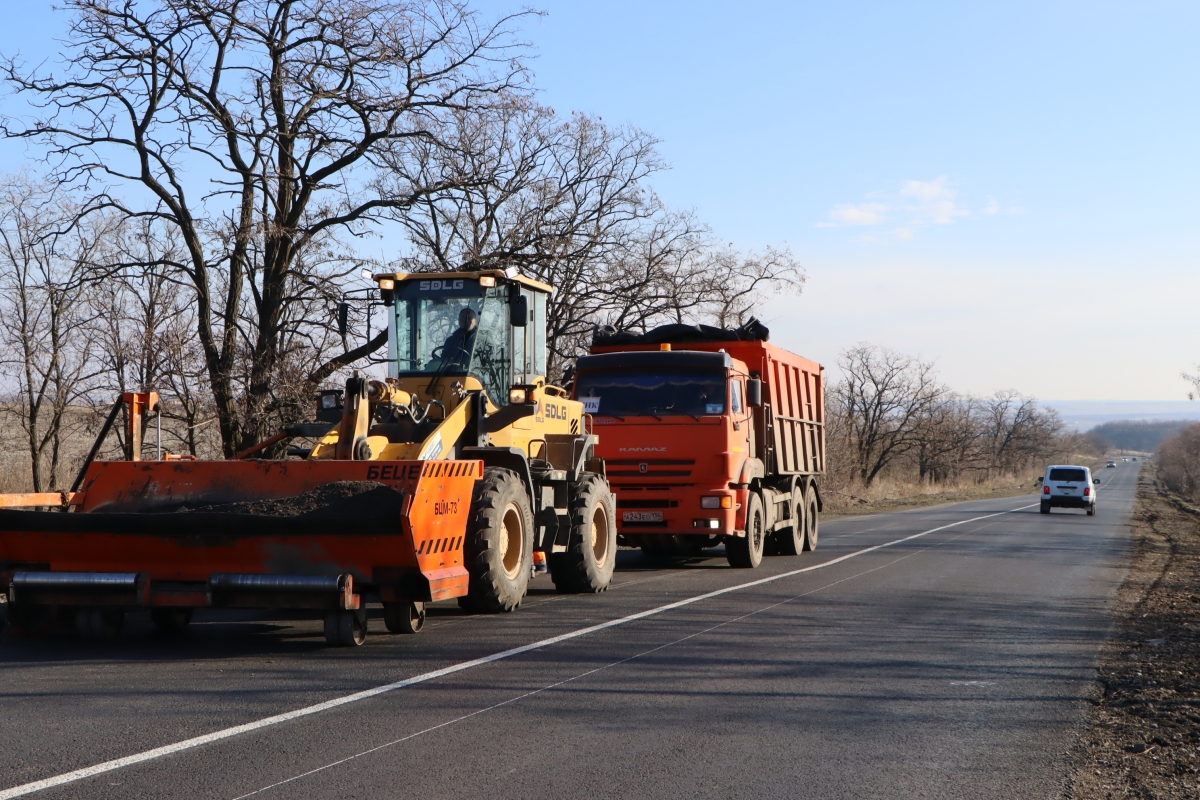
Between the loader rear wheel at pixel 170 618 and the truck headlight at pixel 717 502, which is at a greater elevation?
the truck headlight at pixel 717 502

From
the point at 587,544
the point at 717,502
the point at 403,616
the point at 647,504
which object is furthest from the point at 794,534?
the point at 403,616

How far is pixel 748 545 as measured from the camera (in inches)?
650

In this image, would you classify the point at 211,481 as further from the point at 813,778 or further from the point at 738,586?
the point at 738,586

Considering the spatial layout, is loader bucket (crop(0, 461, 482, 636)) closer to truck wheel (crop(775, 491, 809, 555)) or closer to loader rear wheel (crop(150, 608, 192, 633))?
loader rear wheel (crop(150, 608, 192, 633))

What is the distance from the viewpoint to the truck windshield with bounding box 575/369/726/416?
16.2 metres

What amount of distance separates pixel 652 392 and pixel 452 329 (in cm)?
532

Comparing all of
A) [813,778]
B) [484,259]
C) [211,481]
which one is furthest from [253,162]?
[813,778]

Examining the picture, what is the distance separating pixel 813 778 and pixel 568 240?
25581mm

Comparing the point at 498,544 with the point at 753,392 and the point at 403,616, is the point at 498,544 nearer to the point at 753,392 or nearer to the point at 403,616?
the point at 403,616

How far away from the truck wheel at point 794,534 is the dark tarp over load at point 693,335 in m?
3.30

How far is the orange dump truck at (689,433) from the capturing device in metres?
15.9

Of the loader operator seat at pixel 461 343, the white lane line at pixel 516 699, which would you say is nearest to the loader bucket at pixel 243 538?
the white lane line at pixel 516 699

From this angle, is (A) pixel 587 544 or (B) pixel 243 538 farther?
(A) pixel 587 544

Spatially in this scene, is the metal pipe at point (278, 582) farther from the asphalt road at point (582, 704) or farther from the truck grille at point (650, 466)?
the truck grille at point (650, 466)
